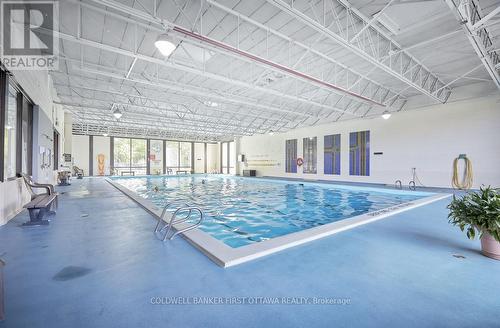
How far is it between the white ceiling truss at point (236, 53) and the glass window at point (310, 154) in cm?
293

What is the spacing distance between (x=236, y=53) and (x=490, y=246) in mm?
4965

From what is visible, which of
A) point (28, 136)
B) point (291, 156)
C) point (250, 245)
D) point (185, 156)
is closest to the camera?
point (250, 245)

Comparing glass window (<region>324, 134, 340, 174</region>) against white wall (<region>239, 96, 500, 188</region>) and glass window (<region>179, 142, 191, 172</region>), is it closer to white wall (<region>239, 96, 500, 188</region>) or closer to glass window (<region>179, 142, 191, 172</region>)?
white wall (<region>239, 96, 500, 188</region>)

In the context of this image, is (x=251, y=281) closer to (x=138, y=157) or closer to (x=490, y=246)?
(x=490, y=246)

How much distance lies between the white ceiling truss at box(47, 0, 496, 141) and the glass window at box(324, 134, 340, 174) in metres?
2.05

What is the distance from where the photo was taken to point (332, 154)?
44.2ft

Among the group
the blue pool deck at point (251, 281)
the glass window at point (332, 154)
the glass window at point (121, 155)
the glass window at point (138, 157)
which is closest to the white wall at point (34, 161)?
the blue pool deck at point (251, 281)

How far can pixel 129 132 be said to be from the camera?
19688mm

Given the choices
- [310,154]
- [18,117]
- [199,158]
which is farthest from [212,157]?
[18,117]

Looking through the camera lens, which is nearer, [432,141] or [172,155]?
[432,141]

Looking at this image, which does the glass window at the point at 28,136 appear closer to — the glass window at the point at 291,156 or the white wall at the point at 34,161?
the white wall at the point at 34,161

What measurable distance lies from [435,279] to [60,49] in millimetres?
8918

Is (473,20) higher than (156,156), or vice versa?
(473,20)

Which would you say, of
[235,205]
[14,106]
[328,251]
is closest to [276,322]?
[328,251]
